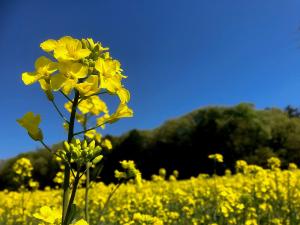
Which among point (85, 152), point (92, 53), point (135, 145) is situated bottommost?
point (85, 152)

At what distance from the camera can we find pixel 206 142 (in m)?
22.9

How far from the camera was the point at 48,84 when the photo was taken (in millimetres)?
1717

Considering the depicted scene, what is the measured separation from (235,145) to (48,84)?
66.0 feet

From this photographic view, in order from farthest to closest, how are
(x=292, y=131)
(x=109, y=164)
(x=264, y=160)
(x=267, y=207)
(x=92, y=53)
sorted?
(x=109, y=164) < (x=292, y=131) < (x=264, y=160) < (x=267, y=207) < (x=92, y=53)

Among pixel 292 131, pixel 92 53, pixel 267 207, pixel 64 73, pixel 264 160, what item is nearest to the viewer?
pixel 64 73

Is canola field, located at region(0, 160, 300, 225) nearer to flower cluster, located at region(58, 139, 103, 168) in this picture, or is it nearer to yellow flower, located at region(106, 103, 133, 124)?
yellow flower, located at region(106, 103, 133, 124)

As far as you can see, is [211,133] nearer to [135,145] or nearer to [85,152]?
[135,145]

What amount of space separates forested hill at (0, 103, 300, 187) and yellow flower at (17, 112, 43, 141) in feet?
61.3

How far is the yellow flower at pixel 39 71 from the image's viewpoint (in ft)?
5.41

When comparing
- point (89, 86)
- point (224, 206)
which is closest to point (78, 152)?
point (89, 86)

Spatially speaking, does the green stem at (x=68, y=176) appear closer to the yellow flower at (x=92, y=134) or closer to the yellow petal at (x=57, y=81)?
the yellow petal at (x=57, y=81)

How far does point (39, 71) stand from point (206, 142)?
2157 centimetres

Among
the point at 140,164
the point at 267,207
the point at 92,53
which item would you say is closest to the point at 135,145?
the point at 140,164

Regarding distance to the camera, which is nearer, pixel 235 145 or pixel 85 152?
pixel 85 152
